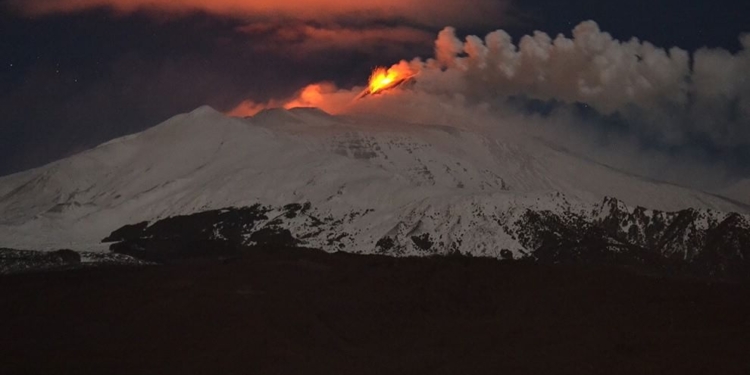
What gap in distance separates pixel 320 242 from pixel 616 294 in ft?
161

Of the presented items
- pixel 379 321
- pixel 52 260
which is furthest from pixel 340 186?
pixel 379 321

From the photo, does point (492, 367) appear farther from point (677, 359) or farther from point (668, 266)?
point (668, 266)

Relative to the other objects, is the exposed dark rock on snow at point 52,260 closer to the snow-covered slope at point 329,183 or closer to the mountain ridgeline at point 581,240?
the mountain ridgeline at point 581,240

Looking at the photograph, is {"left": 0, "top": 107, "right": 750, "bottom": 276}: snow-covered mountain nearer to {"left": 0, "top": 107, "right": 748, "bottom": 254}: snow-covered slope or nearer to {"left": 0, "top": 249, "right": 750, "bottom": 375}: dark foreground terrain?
{"left": 0, "top": 107, "right": 748, "bottom": 254}: snow-covered slope

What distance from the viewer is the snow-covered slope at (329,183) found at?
373 feet

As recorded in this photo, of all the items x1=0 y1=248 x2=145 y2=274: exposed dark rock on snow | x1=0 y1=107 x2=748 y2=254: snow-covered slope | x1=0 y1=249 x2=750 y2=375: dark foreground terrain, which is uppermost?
x1=0 y1=249 x2=750 y2=375: dark foreground terrain

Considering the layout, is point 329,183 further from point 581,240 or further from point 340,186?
point 581,240

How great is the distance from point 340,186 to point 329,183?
2.35m

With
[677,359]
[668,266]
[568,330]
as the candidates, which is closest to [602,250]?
[668,266]

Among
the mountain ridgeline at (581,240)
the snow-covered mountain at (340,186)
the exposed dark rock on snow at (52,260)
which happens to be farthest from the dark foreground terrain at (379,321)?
the snow-covered mountain at (340,186)

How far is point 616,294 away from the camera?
67.8 m

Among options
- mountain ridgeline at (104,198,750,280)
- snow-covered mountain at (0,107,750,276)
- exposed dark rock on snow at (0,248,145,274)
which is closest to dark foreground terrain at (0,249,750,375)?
mountain ridgeline at (104,198,750,280)

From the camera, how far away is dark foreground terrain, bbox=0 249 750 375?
184ft

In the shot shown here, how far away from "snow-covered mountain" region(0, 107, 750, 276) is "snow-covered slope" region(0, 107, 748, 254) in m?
0.26
